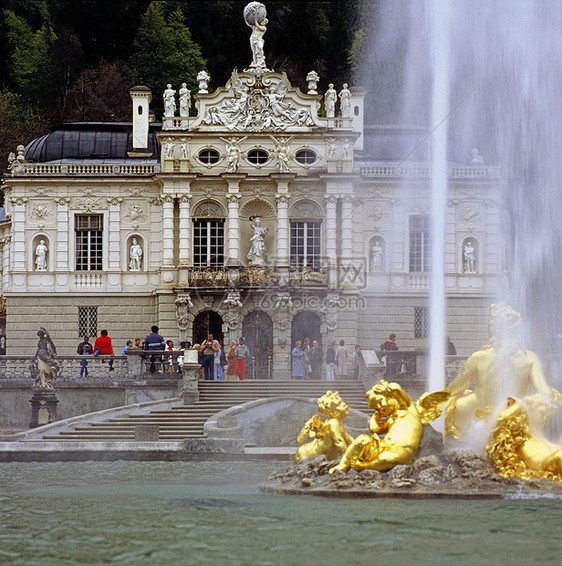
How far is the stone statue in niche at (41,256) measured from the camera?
47769mm

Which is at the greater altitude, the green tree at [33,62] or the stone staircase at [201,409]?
the green tree at [33,62]

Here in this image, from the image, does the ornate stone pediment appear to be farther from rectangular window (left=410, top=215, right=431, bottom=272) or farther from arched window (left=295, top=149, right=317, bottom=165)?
rectangular window (left=410, top=215, right=431, bottom=272)

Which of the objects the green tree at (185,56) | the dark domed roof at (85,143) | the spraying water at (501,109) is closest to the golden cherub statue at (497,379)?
the spraying water at (501,109)

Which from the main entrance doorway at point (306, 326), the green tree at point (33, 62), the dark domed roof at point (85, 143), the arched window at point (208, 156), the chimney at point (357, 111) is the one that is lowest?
the main entrance doorway at point (306, 326)

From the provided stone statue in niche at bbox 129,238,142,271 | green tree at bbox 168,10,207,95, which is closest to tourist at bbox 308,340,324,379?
stone statue in niche at bbox 129,238,142,271

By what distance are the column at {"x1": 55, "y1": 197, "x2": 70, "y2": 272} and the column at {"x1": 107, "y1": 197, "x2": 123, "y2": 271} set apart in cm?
170

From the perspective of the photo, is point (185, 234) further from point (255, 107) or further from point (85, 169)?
point (255, 107)

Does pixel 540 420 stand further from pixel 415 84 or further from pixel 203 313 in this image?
pixel 203 313

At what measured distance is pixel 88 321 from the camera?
4794cm

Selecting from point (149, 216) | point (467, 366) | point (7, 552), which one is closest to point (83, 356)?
point (149, 216)

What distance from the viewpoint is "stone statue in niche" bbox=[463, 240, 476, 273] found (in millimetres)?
48094

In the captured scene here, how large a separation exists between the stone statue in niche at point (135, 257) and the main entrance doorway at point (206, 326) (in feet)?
11.6

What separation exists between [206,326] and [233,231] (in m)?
3.84

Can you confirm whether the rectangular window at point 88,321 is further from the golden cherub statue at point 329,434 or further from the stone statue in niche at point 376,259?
the golden cherub statue at point 329,434
